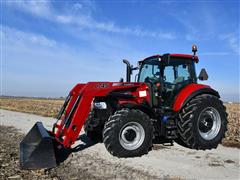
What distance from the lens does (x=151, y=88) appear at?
7293mm

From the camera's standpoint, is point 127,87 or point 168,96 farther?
point 168,96

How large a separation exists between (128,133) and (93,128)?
166 centimetres

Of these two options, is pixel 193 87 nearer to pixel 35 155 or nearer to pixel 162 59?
pixel 162 59

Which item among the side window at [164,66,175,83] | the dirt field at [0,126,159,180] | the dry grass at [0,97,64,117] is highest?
the side window at [164,66,175,83]

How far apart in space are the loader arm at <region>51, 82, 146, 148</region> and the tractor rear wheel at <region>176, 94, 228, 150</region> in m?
1.68

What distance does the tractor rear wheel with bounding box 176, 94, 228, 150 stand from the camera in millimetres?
6891

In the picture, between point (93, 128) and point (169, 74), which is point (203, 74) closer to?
point (169, 74)

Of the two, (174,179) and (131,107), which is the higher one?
(131,107)

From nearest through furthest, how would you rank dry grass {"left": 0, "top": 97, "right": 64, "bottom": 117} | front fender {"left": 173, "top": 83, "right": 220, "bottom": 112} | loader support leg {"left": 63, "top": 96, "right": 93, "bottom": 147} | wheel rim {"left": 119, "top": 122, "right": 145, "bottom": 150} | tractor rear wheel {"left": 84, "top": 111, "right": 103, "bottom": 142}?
loader support leg {"left": 63, "top": 96, "right": 93, "bottom": 147} → wheel rim {"left": 119, "top": 122, "right": 145, "bottom": 150} → front fender {"left": 173, "top": 83, "right": 220, "bottom": 112} → tractor rear wheel {"left": 84, "top": 111, "right": 103, "bottom": 142} → dry grass {"left": 0, "top": 97, "right": 64, "bottom": 117}

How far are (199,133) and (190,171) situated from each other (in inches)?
79.4

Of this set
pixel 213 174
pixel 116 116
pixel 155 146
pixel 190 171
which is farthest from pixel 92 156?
pixel 213 174

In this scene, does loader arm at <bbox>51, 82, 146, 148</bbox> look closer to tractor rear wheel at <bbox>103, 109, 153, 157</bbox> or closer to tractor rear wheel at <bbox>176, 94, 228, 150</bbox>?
tractor rear wheel at <bbox>103, 109, 153, 157</bbox>

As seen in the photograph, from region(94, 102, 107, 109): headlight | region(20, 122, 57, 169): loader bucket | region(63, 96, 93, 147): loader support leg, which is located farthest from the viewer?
region(94, 102, 107, 109): headlight

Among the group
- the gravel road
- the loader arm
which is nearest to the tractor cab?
the loader arm
